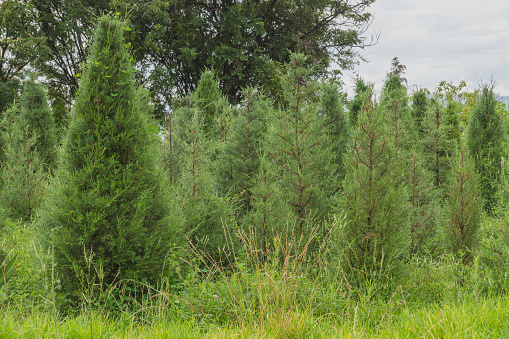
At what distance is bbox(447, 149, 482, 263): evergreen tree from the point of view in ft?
17.8

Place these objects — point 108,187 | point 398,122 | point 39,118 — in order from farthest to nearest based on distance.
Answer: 1. point 39,118
2. point 398,122
3. point 108,187

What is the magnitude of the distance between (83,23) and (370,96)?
1680 centimetres

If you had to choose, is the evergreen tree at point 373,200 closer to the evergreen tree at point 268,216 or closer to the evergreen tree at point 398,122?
the evergreen tree at point 398,122

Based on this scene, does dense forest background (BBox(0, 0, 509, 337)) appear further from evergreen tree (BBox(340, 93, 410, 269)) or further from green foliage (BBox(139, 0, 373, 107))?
green foliage (BBox(139, 0, 373, 107))

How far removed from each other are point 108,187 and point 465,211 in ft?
15.6

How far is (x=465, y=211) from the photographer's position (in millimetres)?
5434

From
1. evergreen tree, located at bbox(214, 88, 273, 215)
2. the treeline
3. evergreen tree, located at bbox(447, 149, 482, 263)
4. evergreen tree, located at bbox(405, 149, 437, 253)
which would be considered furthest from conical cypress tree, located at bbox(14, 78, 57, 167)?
evergreen tree, located at bbox(447, 149, 482, 263)

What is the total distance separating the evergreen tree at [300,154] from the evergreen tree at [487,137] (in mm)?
6066

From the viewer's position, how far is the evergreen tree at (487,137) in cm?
991

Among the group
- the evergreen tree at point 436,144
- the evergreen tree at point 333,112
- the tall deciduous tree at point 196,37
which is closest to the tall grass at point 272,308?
the evergreen tree at point 333,112

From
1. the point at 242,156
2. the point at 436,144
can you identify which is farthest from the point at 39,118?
the point at 436,144

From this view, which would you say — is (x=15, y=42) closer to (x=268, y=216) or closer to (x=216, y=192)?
(x=216, y=192)

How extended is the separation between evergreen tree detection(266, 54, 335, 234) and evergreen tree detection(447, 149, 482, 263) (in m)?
1.78

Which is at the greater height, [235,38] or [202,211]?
[235,38]
